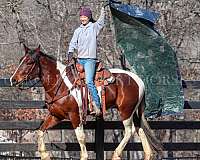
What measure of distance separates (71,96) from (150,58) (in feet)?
5.72

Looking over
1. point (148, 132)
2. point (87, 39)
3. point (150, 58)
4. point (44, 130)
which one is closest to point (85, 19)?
point (87, 39)

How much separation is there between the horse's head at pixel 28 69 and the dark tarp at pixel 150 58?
70.0 inches

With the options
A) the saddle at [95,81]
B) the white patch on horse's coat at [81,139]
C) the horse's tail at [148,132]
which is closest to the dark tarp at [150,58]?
the horse's tail at [148,132]

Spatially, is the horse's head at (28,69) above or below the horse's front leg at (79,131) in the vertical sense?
above

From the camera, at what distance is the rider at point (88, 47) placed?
9609 mm

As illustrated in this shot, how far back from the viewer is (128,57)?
1069 cm

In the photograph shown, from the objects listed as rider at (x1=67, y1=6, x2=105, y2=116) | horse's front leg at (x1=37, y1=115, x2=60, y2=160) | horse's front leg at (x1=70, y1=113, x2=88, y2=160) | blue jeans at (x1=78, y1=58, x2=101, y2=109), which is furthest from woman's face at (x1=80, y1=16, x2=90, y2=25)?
horse's front leg at (x1=37, y1=115, x2=60, y2=160)

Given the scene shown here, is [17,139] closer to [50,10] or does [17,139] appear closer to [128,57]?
[50,10]

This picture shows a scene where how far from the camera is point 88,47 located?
972cm

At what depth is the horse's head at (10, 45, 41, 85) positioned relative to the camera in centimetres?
949

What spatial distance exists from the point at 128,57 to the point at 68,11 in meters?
11.1

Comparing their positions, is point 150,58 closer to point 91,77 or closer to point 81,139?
point 91,77

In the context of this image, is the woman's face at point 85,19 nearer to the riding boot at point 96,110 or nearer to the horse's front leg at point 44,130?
the riding boot at point 96,110

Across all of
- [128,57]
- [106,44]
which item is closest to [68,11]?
[106,44]
